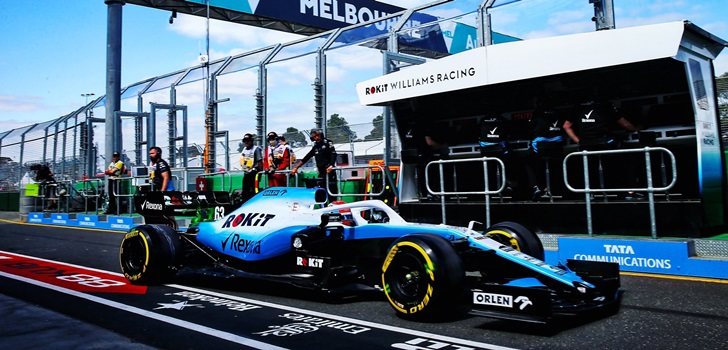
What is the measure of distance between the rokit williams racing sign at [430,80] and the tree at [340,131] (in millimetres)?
5646

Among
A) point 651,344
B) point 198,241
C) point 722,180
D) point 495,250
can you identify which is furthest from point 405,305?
point 722,180

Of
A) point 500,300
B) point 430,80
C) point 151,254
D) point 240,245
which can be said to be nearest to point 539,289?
point 500,300

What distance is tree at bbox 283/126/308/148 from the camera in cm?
1628

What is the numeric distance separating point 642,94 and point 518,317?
5.76 metres

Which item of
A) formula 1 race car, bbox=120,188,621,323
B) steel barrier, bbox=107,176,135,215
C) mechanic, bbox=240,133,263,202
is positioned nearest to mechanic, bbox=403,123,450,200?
mechanic, bbox=240,133,263,202

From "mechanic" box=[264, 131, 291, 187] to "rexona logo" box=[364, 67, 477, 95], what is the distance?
120 inches

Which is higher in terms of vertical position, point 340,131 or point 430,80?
point 340,131

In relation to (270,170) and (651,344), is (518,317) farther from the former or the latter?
(270,170)

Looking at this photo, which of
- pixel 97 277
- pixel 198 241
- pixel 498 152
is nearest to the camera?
pixel 198 241

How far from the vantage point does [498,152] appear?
9.25 metres

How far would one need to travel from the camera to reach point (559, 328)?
175 inches

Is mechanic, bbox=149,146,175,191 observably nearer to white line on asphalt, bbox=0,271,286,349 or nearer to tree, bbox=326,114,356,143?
white line on asphalt, bbox=0,271,286,349

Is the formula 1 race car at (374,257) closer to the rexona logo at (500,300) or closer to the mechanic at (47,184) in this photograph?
the rexona logo at (500,300)

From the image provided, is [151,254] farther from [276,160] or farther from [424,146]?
[276,160]
